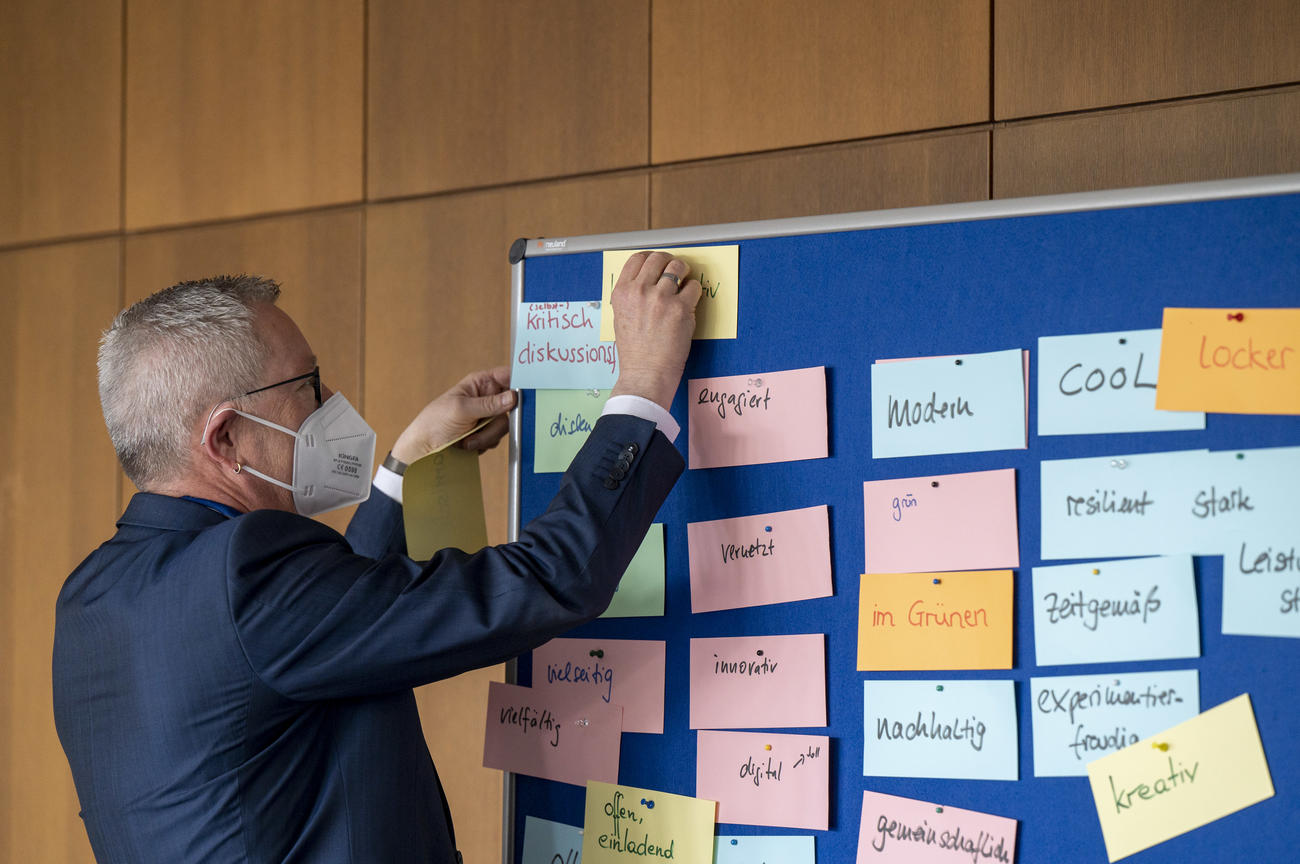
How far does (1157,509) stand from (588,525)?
2.07ft

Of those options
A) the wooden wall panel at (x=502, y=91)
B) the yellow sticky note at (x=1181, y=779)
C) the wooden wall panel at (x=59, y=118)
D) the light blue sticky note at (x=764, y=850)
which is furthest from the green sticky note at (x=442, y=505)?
the wooden wall panel at (x=59, y=118)

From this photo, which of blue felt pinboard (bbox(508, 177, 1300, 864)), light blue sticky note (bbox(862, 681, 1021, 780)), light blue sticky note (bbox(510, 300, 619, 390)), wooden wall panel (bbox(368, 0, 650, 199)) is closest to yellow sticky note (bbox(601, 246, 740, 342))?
blue felt pinboard (bbox(508, 177, 1300, 864))

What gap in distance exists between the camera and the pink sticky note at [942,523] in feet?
4.22

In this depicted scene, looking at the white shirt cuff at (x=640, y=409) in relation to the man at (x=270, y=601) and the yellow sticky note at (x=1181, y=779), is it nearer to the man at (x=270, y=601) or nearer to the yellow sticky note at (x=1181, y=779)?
the man at (x=270, y=601)

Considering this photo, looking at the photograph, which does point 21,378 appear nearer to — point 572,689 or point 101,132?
point 101,132

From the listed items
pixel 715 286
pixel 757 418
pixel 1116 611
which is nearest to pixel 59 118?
pixel 715 286

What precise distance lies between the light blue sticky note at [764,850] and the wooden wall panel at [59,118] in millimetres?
2388

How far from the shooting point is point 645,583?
150 cm

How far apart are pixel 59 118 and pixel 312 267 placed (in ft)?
3.34

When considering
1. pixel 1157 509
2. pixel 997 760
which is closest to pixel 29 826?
pixel 997 760

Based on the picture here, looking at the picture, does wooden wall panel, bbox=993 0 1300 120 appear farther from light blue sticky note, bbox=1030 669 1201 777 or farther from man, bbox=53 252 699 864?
light blue sticky note, bbox=1030 669 1201 777

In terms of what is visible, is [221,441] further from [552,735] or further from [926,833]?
[926,833]

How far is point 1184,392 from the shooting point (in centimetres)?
120

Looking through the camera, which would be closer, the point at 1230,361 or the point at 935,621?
the point at 1230,361
